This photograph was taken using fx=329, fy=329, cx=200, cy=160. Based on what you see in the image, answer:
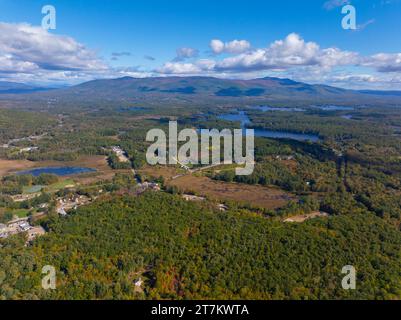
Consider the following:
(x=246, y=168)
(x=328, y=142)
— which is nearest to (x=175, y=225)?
(x=246, y=168)

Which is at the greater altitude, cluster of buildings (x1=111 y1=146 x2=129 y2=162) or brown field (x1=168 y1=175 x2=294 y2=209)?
cluster of buildings (x1=111 y1=146 x2=129 y2=162)

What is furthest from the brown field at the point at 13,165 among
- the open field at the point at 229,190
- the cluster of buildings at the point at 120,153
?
the open field at the point at 229,190

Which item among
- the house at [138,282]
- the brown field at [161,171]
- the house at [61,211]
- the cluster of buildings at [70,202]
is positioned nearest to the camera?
the house at [138,282]

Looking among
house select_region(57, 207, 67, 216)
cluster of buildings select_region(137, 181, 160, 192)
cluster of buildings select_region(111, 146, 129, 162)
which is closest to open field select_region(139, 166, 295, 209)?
cluster of buildings select_region(137, 181, 160, 192)

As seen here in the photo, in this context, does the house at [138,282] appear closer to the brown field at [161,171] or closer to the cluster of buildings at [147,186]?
the cluster of buildings at [147,186]

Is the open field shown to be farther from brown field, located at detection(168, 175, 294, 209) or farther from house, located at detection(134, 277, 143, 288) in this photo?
house, located at detection(134, 277, 143, 288)

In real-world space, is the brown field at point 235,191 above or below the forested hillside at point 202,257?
above

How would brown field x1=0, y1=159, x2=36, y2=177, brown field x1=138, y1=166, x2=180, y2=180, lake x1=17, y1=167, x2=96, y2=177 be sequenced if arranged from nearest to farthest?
brown field x1=138, y1=166, x2=180, y2=180
lake x1=17, y1=167, x2=96, y2=177
brown field x1=0, y1=159, x2=36, y2=177
